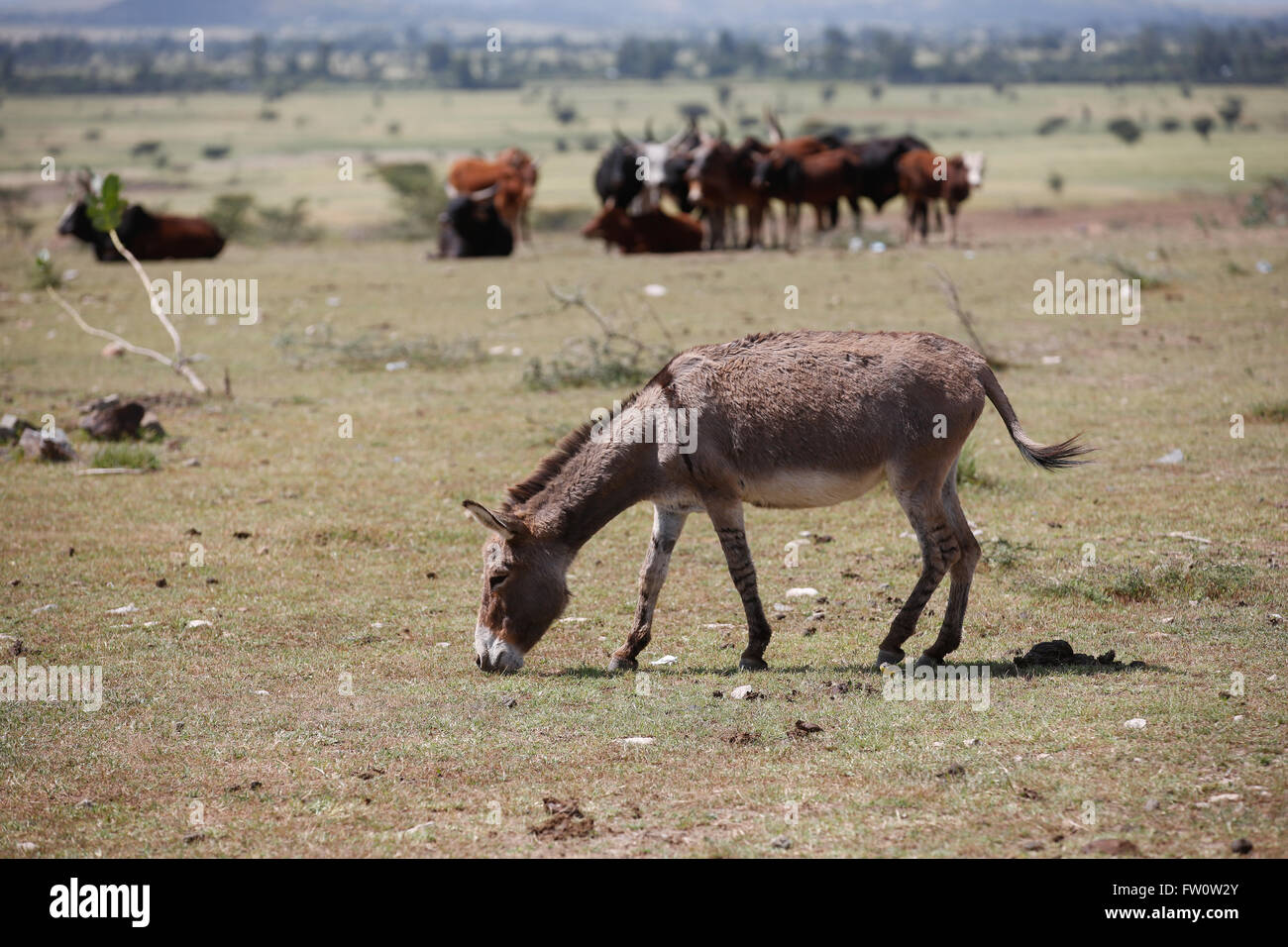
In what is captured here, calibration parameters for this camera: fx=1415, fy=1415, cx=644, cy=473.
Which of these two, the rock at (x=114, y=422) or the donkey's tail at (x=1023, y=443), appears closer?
the donkey's tail at (x=1023, y=443)

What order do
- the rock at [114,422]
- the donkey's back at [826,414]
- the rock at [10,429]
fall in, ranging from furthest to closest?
the rock at [114,422], the rock at [10,429], the donkey's back at [826,414]

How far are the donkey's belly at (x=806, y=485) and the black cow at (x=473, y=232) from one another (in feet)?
72.4

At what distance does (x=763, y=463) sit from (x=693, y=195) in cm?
2439

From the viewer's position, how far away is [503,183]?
31266 mm

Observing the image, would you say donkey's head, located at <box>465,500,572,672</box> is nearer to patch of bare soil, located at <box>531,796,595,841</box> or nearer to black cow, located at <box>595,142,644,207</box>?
patch of bare soil, located at <box>531,796,595,841</box>

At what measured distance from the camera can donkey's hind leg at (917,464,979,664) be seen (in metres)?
8.23

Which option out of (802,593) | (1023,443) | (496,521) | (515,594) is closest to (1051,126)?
(802,593)

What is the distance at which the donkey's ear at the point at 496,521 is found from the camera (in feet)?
25.7

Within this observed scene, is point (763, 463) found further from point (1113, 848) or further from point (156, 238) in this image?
point (156, 238)

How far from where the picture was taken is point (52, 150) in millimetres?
71625

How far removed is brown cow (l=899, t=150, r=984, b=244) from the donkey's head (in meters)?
22.8

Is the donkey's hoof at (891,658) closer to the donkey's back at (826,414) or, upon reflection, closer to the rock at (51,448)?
the donkey's back at (826,414)

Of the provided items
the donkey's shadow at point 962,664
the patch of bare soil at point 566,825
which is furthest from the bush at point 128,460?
the patch of bare soil at point 566,825
